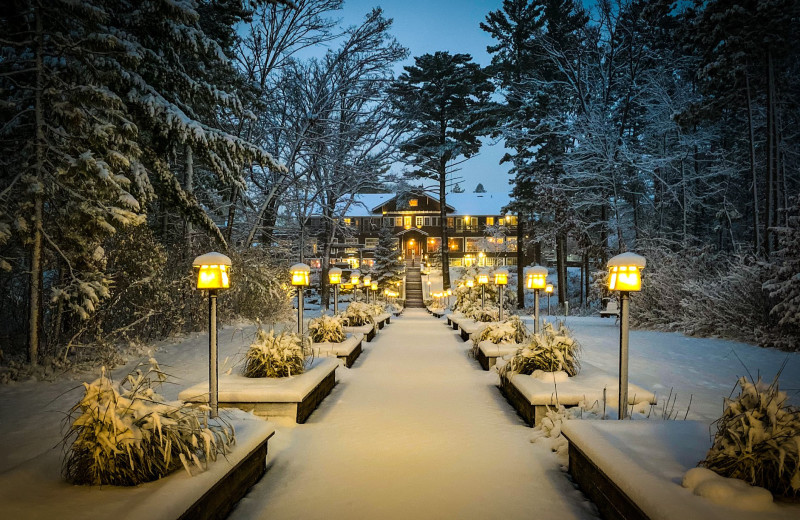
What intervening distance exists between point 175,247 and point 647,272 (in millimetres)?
15377

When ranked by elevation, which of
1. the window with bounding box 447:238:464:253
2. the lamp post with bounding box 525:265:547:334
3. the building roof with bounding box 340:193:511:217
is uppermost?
the building roof with bounding box 340:193:511:217

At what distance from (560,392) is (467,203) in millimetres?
48179

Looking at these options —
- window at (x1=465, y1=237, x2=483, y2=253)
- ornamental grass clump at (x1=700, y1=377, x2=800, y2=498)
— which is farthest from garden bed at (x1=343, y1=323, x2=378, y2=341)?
window at (x1=465, y1=237, x2=483, y2=253)

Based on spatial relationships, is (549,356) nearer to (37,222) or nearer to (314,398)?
(314,398)

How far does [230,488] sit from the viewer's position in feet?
9.50

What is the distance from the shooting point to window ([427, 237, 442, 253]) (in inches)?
1965

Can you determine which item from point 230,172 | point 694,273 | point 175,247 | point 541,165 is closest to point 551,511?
point 230,172

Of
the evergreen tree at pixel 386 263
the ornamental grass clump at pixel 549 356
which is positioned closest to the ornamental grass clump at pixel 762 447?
the ornamental grass clump at pixel 549 356

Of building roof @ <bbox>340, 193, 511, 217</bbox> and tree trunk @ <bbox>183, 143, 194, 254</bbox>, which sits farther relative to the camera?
building roof @ <bbox>340, 193, 511, 217</bbox>

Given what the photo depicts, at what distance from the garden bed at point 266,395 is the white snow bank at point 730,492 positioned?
3602 millimetres

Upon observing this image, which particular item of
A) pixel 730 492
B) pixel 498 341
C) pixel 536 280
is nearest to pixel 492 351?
pixel 498 341

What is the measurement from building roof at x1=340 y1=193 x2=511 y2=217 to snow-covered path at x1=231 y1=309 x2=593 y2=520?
43.8 meters

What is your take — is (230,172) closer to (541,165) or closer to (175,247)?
(175,247)

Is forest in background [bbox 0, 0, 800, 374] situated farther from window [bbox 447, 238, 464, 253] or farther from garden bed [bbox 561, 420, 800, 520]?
window [bbox 447, 238, 464, 253]
